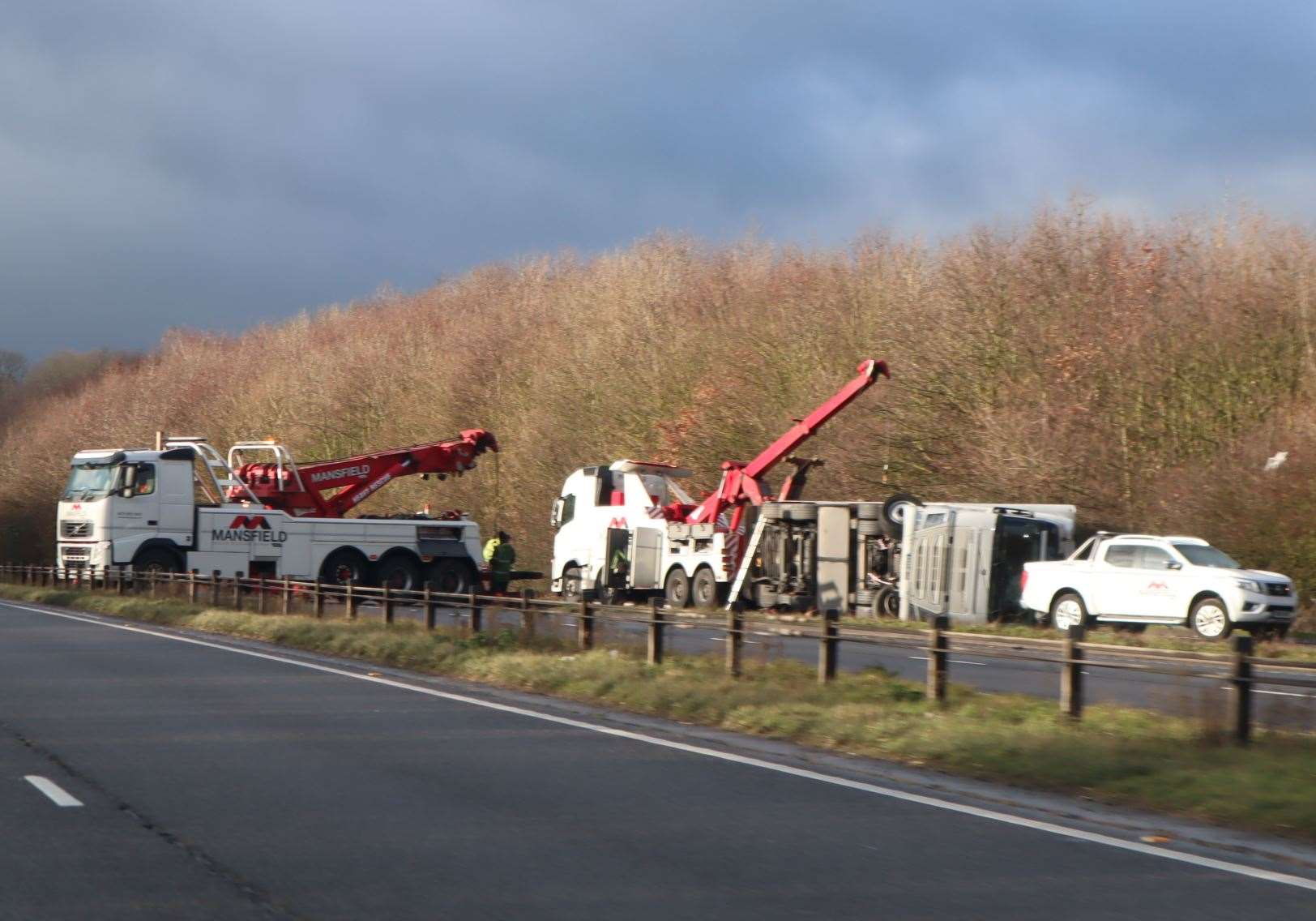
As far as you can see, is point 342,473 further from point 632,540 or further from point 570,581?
point 632,540

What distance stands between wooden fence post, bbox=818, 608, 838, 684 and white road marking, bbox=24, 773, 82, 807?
24.6 feet

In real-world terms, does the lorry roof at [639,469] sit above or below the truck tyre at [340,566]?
above

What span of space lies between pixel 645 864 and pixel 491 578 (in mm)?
31301

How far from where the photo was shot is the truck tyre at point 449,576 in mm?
39375

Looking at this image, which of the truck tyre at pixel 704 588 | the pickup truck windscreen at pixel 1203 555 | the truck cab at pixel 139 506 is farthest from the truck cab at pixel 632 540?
the pickup truck windscreen at pixel 1203 555

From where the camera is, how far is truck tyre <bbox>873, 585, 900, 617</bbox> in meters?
29.5

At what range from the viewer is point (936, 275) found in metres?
40.8

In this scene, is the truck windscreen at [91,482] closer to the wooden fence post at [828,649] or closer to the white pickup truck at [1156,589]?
the white pickup truck at [1156,589]

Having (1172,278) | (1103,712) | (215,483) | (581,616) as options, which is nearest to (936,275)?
(1172,278)

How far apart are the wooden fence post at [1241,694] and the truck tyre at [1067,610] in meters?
14.0

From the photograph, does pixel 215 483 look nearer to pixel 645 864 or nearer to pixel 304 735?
pixel 304 735

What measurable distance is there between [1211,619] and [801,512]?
9485 mm

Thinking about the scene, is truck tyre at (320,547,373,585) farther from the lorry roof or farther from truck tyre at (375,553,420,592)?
the lorry roof

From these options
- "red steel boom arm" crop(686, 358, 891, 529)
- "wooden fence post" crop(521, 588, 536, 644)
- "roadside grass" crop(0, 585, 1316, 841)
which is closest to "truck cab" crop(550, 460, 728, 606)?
"red steel boom arm" crop(686, 358, 891, 529)
